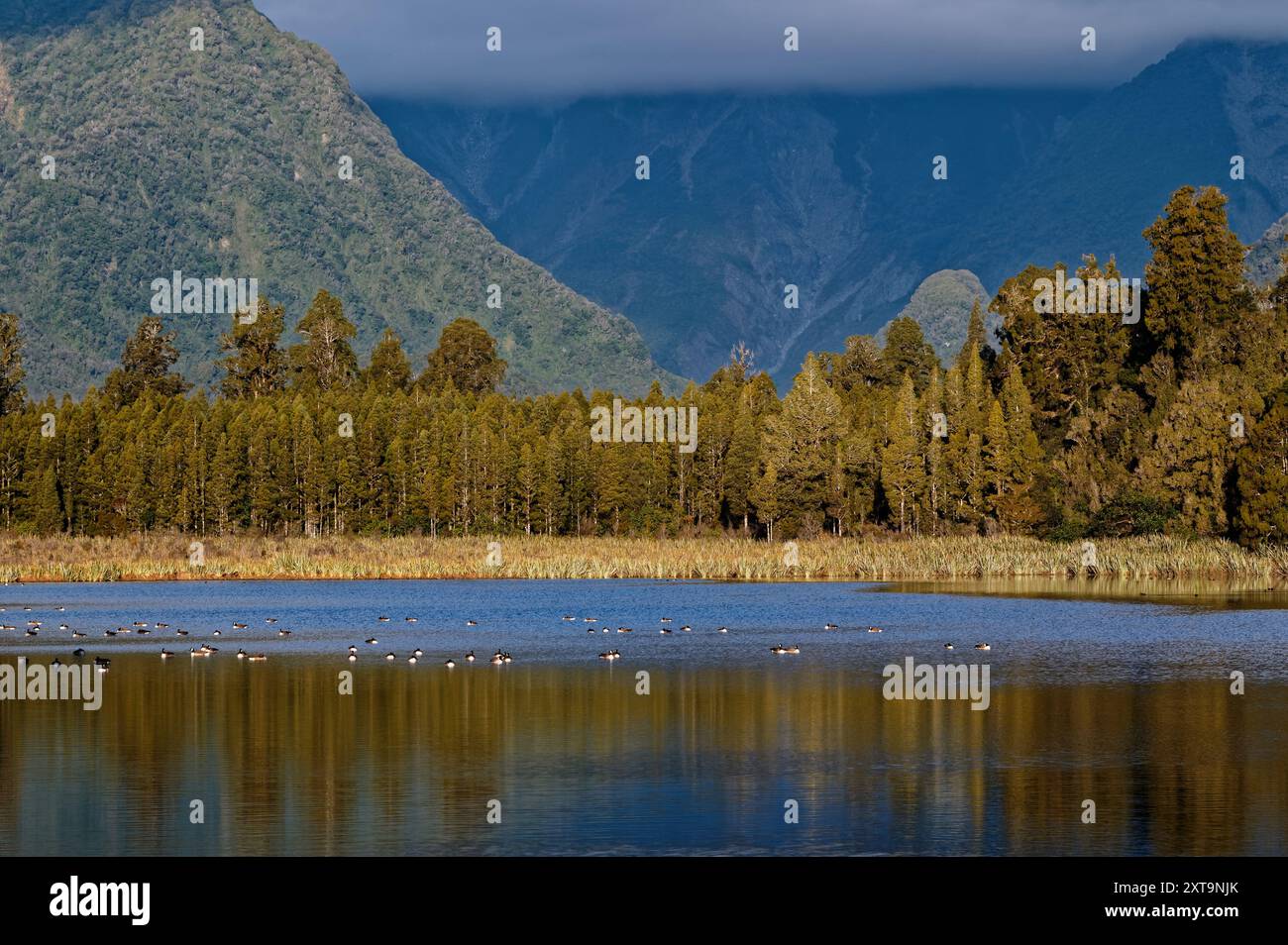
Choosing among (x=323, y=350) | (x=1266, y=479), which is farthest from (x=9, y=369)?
(x=1266, y=479)

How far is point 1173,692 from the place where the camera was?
1671 inches

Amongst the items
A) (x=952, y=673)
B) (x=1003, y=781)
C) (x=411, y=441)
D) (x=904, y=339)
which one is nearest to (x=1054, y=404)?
(x=904, y=339)

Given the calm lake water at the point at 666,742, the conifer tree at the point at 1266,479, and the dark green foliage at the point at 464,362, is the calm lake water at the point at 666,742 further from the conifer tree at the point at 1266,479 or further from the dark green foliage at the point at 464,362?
the dark green foliage at the point at 464,362

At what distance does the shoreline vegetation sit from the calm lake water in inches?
873

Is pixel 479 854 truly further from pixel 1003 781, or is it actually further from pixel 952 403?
pixel 952 403

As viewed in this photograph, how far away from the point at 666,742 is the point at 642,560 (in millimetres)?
64098

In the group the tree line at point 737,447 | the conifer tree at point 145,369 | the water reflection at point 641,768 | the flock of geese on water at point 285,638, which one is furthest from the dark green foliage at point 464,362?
the water reflection at point 641,768

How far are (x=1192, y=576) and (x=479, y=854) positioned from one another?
209 feet

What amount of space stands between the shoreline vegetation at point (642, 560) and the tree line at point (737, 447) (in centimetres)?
867

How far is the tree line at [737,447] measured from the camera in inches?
4599

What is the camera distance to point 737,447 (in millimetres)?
136500

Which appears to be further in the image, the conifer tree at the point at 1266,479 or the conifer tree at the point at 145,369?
the conifer tree at the point at 145,369

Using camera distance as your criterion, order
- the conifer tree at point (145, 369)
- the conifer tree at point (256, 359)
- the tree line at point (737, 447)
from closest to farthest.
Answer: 1. the tree line at point (737, 447)
2. the conifer tree at point (145, 369)
3. the conifer tree at point (256, 359)

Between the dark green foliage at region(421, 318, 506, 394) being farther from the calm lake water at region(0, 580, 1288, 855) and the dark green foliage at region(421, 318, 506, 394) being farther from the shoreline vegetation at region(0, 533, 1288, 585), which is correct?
the calm lake water at region(0, 580, 1288, 855)
